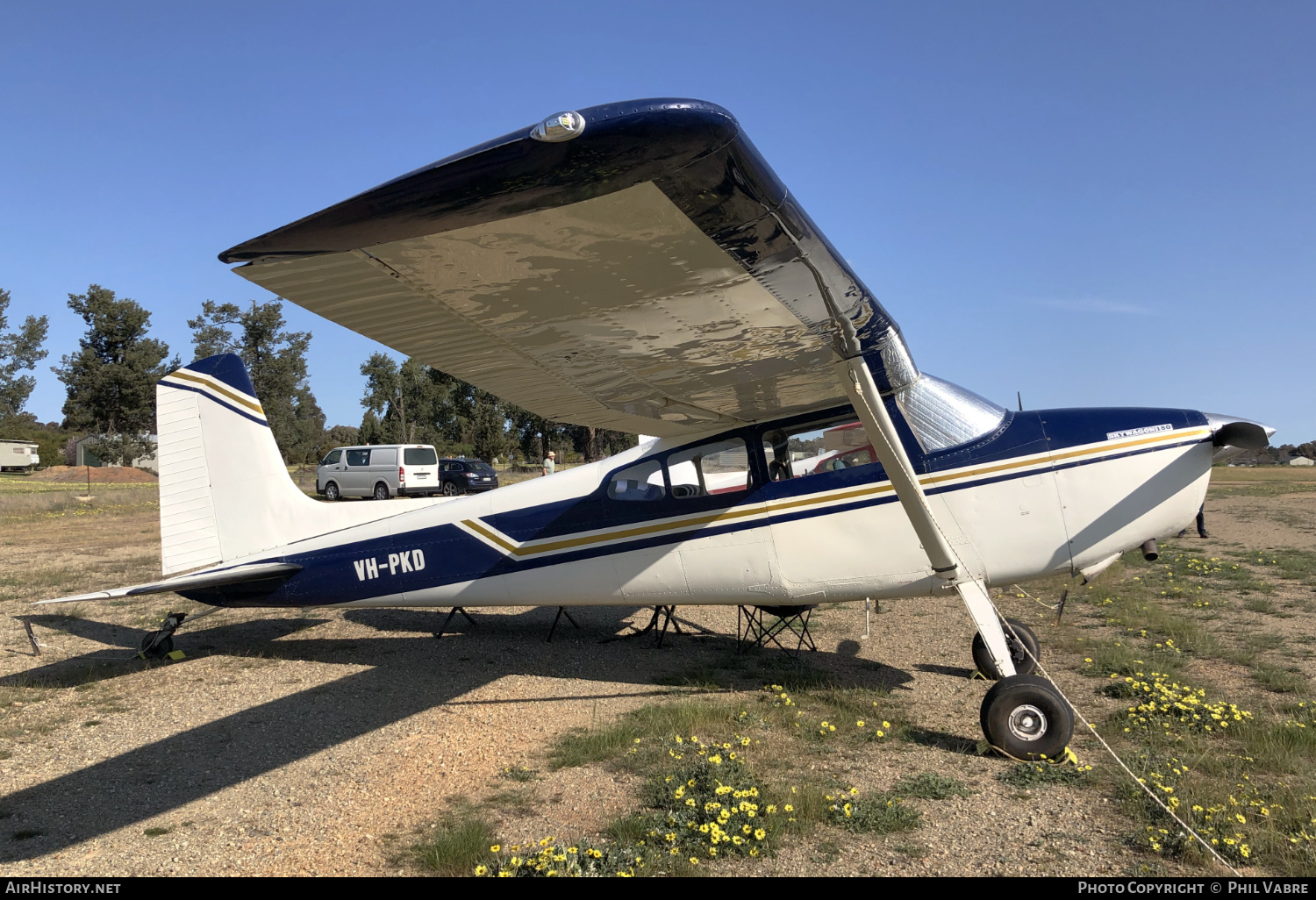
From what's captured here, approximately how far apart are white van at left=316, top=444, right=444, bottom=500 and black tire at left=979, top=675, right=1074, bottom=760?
26.3 m

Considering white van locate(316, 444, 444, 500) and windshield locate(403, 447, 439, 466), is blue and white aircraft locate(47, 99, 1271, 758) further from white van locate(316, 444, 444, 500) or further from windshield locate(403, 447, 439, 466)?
windshield locate(403, 447, 439, 466)

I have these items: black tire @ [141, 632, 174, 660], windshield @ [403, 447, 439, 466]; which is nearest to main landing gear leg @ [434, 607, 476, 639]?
black tire @ [141, 632, 174, 660]

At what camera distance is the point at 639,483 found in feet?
20.6

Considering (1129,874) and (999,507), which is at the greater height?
(999,507)

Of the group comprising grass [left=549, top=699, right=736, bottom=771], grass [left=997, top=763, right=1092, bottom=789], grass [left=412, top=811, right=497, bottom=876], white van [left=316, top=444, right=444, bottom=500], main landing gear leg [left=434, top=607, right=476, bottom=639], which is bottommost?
grass [left=997, top=763, right=1092, bottom=789]

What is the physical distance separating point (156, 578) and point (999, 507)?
11686mm

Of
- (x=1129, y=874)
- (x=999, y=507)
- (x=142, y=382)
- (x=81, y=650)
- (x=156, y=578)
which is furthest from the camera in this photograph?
(x=142, y=382)

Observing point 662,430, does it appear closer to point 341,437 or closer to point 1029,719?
point 1029,719

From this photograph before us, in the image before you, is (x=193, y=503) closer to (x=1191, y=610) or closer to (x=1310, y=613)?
(x=1191, y=610)

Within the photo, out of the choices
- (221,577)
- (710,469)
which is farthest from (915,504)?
(221,577)

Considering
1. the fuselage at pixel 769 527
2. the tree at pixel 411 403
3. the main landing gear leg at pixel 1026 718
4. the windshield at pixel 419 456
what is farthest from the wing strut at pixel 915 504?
the tree at pixel 411 403

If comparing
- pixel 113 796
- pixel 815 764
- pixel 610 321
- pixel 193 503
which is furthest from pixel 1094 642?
pixel 193 503

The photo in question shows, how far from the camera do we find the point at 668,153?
A: 2.03 meters

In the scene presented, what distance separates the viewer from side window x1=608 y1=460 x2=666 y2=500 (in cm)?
624
